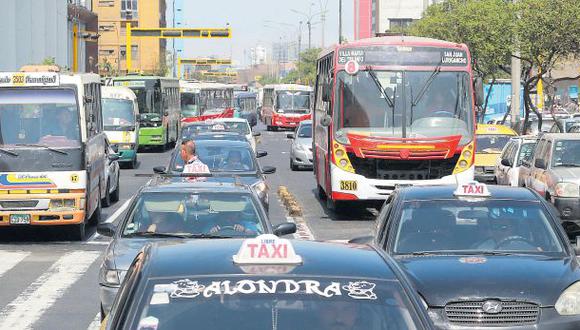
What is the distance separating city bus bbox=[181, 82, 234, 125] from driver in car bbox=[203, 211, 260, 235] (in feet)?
167

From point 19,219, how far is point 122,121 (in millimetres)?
21331

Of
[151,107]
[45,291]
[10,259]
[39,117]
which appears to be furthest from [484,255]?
[151,107]

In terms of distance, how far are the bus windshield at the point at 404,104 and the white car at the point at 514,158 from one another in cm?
275

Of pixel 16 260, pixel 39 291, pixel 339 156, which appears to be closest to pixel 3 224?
pixel 16 260

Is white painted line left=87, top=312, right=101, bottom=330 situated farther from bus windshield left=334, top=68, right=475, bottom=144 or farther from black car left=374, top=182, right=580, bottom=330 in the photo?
bus windshield left=334, top=68, right=475, bottom=144

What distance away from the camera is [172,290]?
489 cm

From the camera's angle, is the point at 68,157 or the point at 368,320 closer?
the point at 368,320

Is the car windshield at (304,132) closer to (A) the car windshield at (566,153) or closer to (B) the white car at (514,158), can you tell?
(B) the white car at (514,158)

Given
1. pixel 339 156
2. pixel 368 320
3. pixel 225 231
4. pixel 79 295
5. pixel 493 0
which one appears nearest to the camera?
pixel 368 320

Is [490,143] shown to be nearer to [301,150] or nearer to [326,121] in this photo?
[301,150]

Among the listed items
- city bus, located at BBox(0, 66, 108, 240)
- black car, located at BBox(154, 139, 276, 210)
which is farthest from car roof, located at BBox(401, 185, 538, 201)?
city bus, located at BBox(0, 66, 108, 240)

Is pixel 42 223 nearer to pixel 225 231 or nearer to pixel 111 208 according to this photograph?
pixel 111 208

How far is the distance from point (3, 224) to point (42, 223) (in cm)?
59

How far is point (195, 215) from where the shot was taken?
37.9 ft
